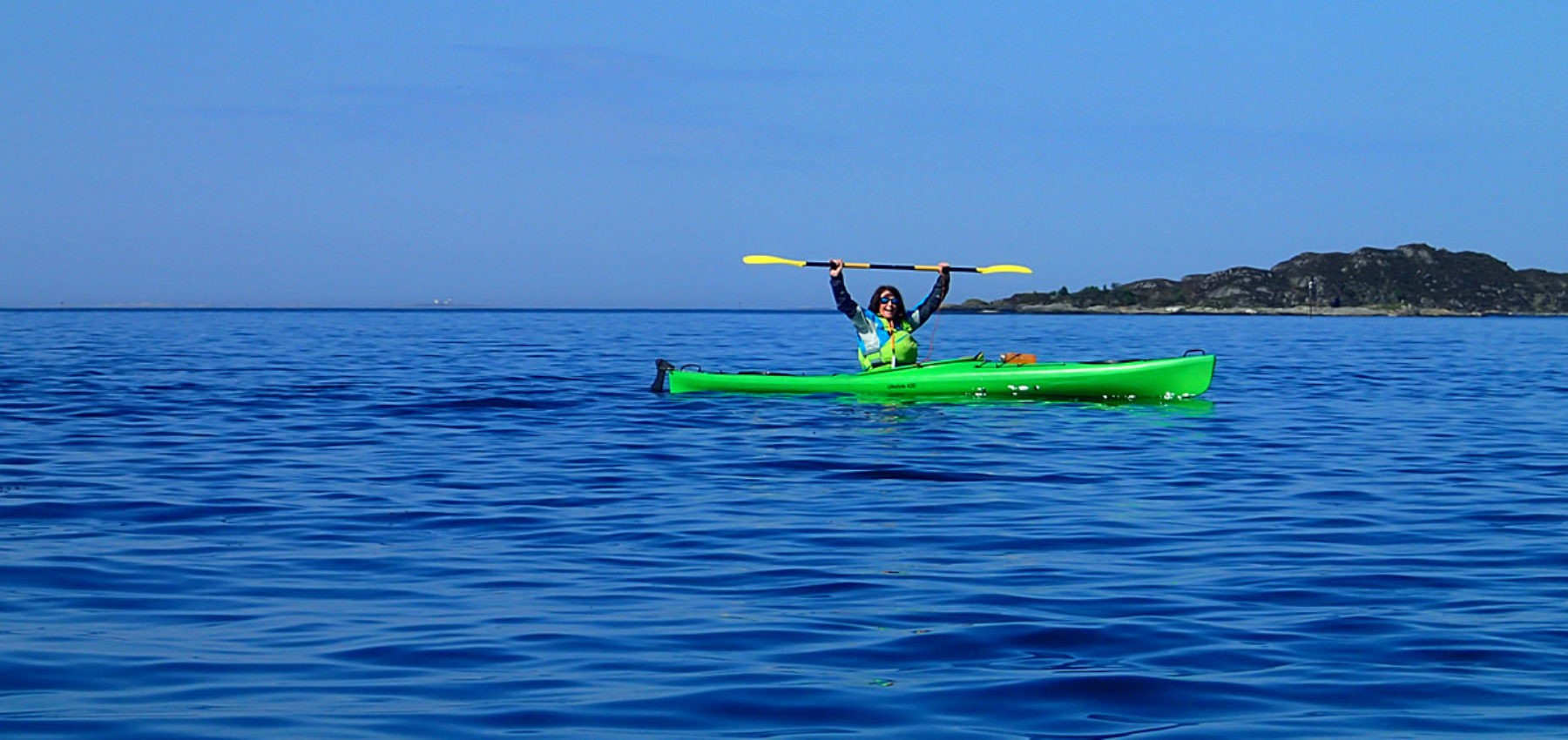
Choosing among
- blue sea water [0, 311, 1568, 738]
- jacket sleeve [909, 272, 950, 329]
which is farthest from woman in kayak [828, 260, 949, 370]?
blue sea water [0, 311, 1568, 738]

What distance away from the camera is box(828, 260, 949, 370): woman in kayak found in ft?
71.9

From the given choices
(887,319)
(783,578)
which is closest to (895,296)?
(887,319)

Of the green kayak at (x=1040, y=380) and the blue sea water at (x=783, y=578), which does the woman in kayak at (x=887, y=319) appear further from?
the blue sea water at (x=783, y=578)

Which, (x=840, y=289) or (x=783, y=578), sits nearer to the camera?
(x=783, y=578)

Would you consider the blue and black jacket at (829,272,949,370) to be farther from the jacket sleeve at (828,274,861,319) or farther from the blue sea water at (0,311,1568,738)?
the blue sea water at (0,311,1568,738)

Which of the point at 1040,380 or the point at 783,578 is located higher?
the point at 1040,380

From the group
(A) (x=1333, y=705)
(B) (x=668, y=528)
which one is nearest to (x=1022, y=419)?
(B) (x=668, y=528)

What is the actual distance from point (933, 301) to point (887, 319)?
0.79 meters

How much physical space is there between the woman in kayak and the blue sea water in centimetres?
357

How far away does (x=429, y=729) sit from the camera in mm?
5172

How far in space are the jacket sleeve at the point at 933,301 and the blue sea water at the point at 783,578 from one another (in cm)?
359

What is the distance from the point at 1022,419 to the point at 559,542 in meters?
10.3

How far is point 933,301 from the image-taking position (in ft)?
71.7

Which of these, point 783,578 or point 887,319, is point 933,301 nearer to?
point 887,319
